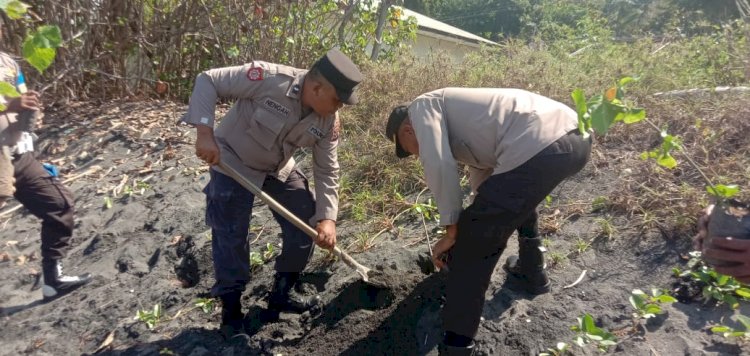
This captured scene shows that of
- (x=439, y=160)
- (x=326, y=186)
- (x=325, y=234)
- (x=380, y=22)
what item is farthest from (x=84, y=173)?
(x=439, y=160)

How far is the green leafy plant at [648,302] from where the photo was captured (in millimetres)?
2891

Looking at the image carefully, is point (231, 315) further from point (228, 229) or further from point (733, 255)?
point (733, 255)

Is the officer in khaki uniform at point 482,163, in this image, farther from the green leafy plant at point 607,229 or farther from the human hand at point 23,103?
the human hand at point 23,103

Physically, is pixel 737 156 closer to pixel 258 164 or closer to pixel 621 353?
pixel 621 353

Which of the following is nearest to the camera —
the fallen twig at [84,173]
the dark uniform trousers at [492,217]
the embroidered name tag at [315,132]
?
the dark uniform trousers at [492,217]

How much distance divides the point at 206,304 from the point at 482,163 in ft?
6.77

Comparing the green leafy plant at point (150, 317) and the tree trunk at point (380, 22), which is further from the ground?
the tree trunk at point (380, 22)

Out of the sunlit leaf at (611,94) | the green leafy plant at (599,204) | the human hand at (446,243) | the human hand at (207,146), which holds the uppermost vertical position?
the sunlit leaf at (611,94)

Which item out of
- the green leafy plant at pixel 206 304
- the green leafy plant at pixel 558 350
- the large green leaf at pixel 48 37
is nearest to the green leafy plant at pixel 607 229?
the green leafy plant at pixel 558 350

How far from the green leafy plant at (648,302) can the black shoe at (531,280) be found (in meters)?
0.48

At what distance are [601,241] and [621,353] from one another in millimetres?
957

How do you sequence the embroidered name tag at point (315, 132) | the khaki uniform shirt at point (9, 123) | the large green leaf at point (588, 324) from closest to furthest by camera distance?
the large green leaf at point (588, 324) → the embroidered name tag at point (315, 132) → the khaki uniform shirt at point (9, 123)

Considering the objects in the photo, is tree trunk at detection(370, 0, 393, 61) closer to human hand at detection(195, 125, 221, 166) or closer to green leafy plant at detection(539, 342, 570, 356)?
human hand at detection(195, 125, 221, 166)

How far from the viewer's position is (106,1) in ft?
22.8
